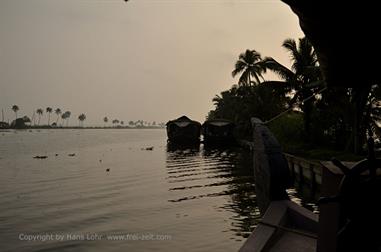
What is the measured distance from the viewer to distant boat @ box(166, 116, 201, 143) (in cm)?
5593

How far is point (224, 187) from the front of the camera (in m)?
21.5

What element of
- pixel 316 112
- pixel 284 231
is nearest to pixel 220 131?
pixel 316 112

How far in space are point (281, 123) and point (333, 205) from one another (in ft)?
110

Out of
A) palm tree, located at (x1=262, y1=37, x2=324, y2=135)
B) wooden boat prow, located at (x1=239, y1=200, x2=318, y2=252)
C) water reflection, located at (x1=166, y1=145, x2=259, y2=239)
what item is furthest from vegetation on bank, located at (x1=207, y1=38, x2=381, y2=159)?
wooden boat prow, located at (x1=239, y1=200, x2=318, y2=252)

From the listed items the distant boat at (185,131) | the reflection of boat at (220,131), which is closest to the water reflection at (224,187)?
the reflection of boat at (220,131)

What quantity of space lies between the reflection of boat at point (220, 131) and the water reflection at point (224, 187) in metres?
17.1

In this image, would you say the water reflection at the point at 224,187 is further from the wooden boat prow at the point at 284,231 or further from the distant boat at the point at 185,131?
the distant boat at the point at 185,131

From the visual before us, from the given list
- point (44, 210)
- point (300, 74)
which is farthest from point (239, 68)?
point (44, 210)

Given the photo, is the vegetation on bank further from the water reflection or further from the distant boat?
the distant boat

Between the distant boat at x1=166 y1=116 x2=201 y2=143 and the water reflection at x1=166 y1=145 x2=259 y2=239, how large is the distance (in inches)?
853

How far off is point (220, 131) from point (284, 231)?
149 feet

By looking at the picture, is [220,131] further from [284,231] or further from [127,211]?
[284,231]

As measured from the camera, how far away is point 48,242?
11.7m

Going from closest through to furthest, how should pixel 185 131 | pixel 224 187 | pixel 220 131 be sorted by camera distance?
1. pixel 224 187
2. pixel 220 131
3. pixel 185 131
